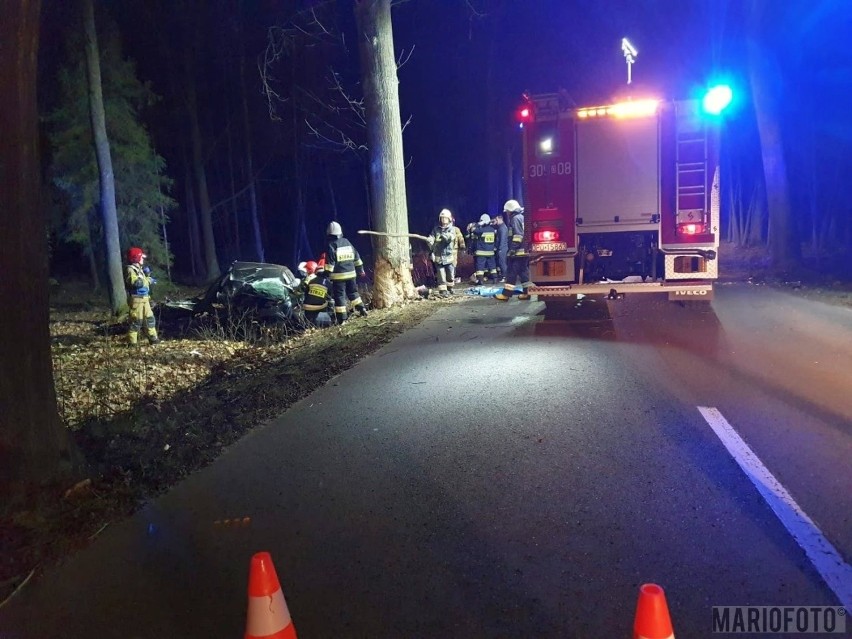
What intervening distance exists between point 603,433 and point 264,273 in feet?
31.5

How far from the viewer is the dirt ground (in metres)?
4.13

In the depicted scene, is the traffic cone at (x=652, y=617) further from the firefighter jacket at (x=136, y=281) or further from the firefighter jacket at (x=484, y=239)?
the firefighter jacket at (x=484, y=239)

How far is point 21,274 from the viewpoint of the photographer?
171 inches

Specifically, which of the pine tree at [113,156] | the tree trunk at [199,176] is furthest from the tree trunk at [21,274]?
the tree trunk at [199,176]

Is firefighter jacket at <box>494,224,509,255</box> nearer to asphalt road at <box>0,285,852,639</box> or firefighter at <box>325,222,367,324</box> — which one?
firefighter at <box>325,222,367,324</box>

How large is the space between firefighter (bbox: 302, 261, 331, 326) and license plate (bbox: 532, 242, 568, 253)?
14.4 ft

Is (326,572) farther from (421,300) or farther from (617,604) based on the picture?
(421,300)

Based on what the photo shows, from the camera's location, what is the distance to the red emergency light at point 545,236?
10391 millimetres

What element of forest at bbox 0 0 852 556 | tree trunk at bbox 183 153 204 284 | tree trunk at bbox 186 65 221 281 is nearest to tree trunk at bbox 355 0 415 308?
forest at bbox 0 0 852 556

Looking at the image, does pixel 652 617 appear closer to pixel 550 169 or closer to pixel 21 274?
pixel 21 274

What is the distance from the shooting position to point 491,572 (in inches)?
137

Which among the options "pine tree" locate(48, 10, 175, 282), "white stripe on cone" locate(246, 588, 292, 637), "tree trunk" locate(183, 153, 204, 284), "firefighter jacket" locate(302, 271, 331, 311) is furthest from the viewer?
"tree trunk" locate(183, 153, 204, 284)

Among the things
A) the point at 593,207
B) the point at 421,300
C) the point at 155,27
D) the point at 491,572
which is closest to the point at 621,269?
the point at 593,207

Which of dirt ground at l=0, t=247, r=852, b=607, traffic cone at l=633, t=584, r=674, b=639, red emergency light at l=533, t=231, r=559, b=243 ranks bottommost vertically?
dirt ground at l=0, t=247, r=852, b=607
